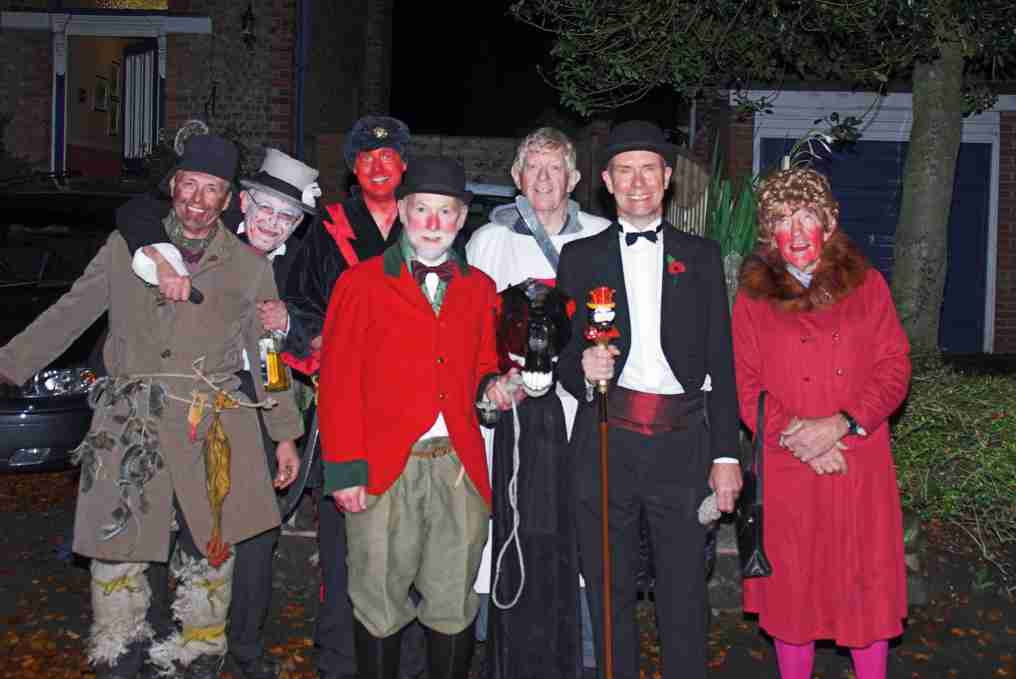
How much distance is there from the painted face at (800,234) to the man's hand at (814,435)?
1.96 feet

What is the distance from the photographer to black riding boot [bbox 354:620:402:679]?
4043 millimetres

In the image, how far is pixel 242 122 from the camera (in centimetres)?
1520

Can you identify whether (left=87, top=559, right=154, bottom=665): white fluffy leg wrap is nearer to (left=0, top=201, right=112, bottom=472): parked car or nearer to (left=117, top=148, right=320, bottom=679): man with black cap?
(left=117, top=148, right=320, bottom=679): man with black cap

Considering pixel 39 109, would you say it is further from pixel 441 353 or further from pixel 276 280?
pixel 441 353

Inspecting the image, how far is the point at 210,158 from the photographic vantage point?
174 inches

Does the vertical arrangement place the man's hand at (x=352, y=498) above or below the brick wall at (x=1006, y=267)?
below

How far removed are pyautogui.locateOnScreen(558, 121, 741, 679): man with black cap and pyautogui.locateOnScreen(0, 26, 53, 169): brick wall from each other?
47.8 feet

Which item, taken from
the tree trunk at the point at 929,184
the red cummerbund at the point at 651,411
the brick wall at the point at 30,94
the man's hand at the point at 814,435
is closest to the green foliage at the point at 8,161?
the brick wall at the point at 30,94

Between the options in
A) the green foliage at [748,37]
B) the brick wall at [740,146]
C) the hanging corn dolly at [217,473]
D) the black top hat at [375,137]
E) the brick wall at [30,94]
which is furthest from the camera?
the brick wall at [30,94]

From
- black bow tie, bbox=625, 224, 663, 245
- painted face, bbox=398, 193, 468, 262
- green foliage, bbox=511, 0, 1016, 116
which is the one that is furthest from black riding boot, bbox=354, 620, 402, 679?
green foliage, bbox=511, 0, 1016, 116

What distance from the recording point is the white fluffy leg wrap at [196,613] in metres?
4.58

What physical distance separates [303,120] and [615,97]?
7731 millimetres

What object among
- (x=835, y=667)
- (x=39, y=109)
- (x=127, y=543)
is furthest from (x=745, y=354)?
(x=39, y=109)

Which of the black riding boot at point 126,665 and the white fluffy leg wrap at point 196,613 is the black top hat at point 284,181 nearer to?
the white fluffy leg wrap at point 196,613
